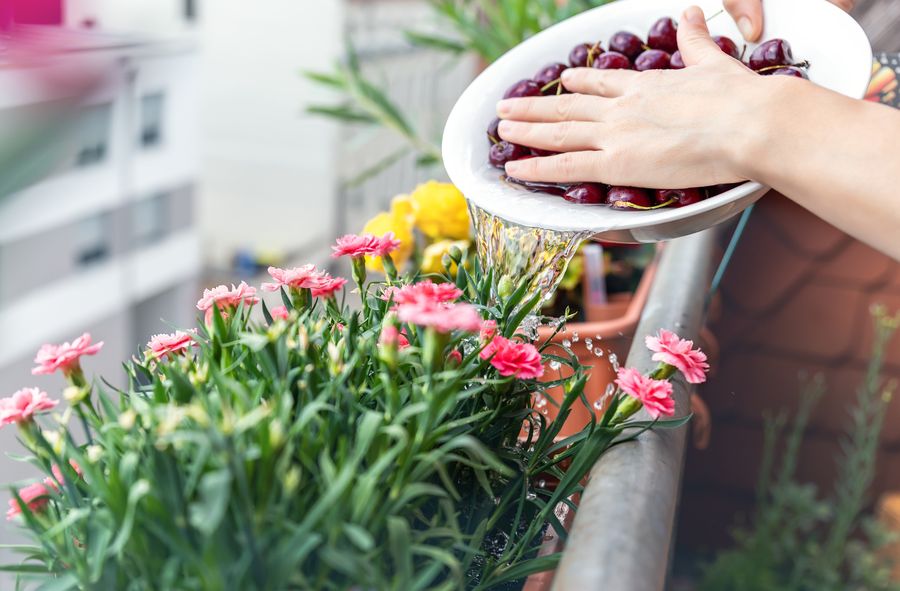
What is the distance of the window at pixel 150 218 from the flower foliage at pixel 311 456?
3363 mm

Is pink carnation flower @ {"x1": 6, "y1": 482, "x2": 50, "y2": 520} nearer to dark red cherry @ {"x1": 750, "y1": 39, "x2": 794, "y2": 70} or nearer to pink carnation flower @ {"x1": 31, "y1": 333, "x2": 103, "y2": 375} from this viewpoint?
→ pink carnation flower @ {"x1": 31, "y1": 333, "x2": 103, "y2": 375}

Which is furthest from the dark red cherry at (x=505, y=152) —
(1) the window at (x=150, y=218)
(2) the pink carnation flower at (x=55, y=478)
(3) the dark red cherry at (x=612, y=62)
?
(1) the window at (x=150, y=218)

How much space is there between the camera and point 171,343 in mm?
599

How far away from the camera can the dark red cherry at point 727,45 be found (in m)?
0.84

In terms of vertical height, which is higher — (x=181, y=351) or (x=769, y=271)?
(x=181, y=351)

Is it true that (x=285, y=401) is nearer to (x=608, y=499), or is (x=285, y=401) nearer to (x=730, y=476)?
(x=608, y=499)

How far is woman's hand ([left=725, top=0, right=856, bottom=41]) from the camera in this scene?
2.80 ft

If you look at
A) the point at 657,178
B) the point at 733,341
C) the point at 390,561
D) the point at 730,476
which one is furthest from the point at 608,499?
the point at 730,476

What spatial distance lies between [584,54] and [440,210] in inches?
16.2

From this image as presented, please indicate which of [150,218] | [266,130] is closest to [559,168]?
[150,218]

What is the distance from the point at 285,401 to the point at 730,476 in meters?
1.55

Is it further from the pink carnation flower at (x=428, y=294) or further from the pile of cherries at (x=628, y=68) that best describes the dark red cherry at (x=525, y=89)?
the pink carnation flower at (x=428, y=294)

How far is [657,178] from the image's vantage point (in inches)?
27.4

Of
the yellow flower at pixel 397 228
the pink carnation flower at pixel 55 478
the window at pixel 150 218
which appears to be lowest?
the window at pixel 150 218
